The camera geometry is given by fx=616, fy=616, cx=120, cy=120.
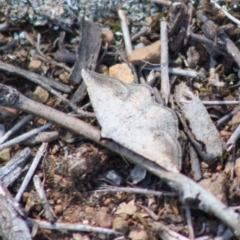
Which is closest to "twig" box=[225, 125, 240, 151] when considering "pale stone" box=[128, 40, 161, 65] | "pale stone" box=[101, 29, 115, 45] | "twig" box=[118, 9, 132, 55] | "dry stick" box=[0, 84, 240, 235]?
"dry stick" box=[0, 84, 240, 235]

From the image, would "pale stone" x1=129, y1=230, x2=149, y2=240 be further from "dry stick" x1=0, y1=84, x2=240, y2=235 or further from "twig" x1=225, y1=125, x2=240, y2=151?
"twig" x1=225, y1=125, x2=240, y2=151

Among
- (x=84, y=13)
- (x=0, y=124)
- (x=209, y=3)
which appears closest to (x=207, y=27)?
(x=209, y=3)

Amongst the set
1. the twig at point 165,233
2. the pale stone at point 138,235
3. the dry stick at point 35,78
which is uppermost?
the dry stick at point 35,78

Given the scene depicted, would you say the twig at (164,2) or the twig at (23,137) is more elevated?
the twig at (164,2)

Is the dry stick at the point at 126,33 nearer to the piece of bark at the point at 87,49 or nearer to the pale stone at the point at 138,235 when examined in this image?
the piece of bark at the point at 87,49

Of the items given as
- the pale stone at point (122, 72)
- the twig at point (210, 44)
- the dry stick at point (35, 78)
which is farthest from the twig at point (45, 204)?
the twig at point (210, 44)

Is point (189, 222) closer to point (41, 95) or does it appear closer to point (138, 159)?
point (138, 159)

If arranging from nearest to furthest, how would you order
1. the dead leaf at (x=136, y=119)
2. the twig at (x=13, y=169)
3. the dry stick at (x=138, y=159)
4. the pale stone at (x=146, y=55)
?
the dry stick at (x=138, y=159)
the dead leaf at (x=136, y=119)
the twig at (x=13, y=169)
the pale stone at (x=146, y=55)

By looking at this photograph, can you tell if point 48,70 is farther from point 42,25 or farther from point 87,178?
point 87,178
